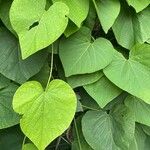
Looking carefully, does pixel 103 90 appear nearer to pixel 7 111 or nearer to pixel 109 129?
pixel 109 129

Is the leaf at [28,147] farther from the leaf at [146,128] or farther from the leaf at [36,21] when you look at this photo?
the leaf at [146,128]

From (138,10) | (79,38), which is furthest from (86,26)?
(138,10)

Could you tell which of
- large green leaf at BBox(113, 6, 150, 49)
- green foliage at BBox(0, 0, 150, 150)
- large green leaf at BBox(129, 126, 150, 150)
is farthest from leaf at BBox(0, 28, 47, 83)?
large green leaf at BBox(129, 126, 150, 150)

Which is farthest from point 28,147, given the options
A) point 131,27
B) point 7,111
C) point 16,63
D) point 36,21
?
point 131,27

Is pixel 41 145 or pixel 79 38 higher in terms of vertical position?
pixel 79 38

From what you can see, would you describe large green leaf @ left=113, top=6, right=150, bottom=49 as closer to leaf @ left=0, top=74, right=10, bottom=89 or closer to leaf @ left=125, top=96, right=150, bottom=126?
leaf @ left=125, top=96, right=150, bottom=126

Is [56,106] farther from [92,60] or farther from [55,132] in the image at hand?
[92,60]
